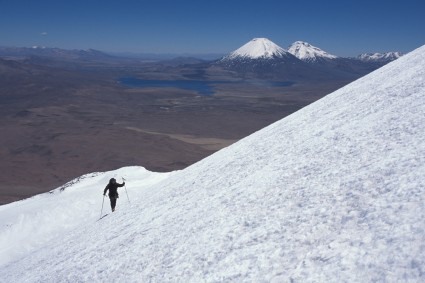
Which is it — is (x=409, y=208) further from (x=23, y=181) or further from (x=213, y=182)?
(x=23, y=181)

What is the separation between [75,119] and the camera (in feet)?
428

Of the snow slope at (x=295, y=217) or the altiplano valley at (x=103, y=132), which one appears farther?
the altiplano valley at (x=103, y=132)

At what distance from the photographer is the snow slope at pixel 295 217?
20.8 feet

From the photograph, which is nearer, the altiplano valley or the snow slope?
the snow slope

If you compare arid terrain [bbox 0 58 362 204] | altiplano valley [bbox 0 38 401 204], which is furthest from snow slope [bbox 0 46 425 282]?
arid terrain [bbox 0 58 362 204]

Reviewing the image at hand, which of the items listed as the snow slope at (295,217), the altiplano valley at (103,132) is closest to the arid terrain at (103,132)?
the altiplano valley at (103,132)

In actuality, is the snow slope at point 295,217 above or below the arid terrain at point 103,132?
above

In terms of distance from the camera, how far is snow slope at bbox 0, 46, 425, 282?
250 inches

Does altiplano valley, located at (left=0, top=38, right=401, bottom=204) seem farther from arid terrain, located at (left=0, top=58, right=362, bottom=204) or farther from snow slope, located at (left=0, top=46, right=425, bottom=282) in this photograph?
snow slope, located at (left=0, top=46, right=425, bottom=282)

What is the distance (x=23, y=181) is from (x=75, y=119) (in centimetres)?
7339

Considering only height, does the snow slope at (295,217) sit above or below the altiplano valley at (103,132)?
above

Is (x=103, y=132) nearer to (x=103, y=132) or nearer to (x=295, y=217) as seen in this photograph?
(x=103, y=132)

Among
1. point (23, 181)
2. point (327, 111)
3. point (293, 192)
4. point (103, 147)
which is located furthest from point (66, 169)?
point (293, 192)

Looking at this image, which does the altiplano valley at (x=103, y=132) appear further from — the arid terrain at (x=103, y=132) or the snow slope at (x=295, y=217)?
the snow slope at (x=295, y=217)
